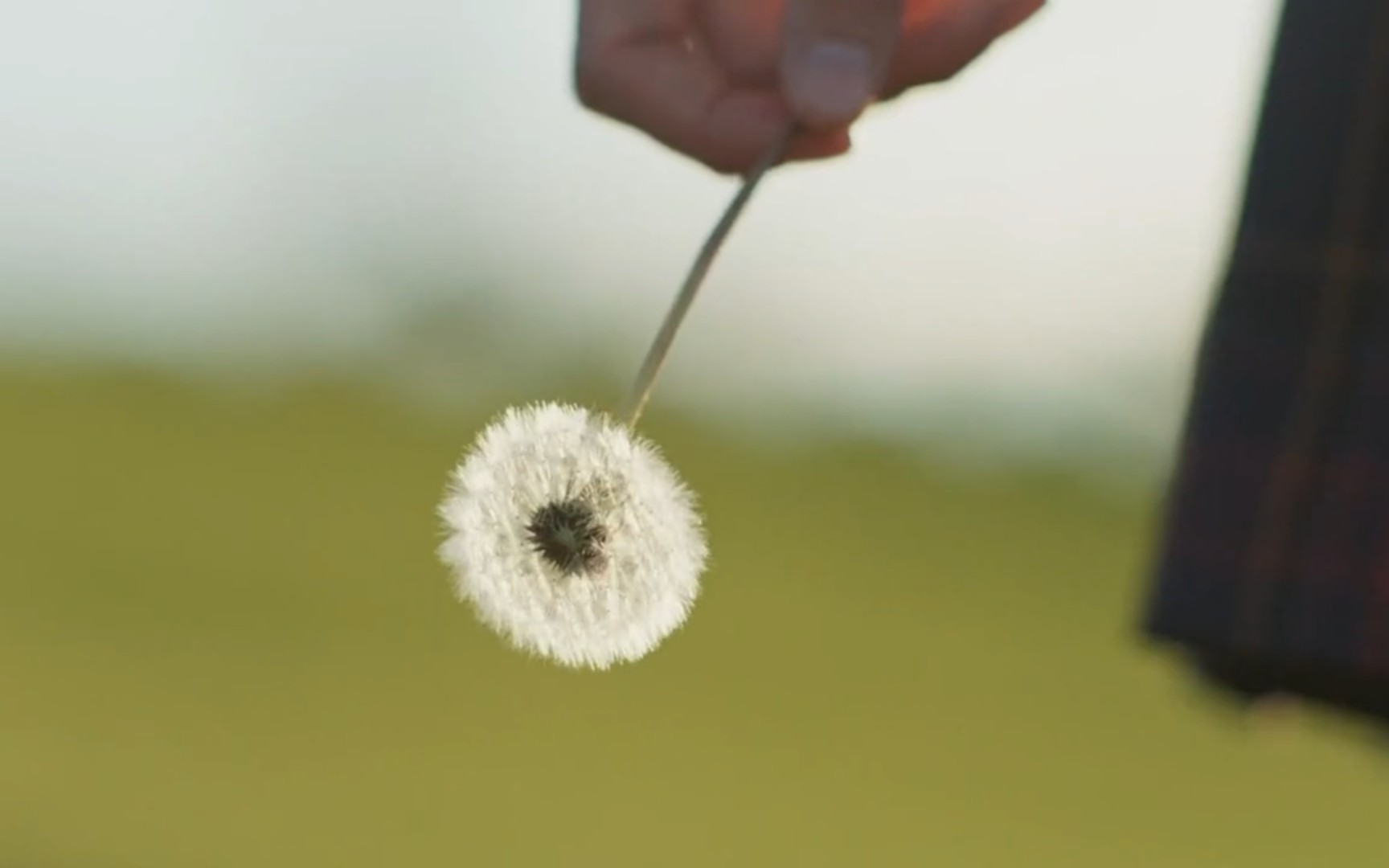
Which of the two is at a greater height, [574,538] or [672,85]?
[672,85]

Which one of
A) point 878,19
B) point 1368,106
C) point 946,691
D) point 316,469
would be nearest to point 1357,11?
point 1368,106

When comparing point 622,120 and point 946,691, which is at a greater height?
point 622,120

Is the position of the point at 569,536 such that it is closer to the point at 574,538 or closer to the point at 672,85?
the point at 574,538

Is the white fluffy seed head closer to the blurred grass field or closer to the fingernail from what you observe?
the fingernail

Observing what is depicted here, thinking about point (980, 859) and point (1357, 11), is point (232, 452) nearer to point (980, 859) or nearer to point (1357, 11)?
point (980, 859)

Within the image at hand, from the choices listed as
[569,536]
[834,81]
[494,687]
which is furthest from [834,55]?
[494,687]

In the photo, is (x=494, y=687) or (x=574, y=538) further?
(x=494, y=687)
